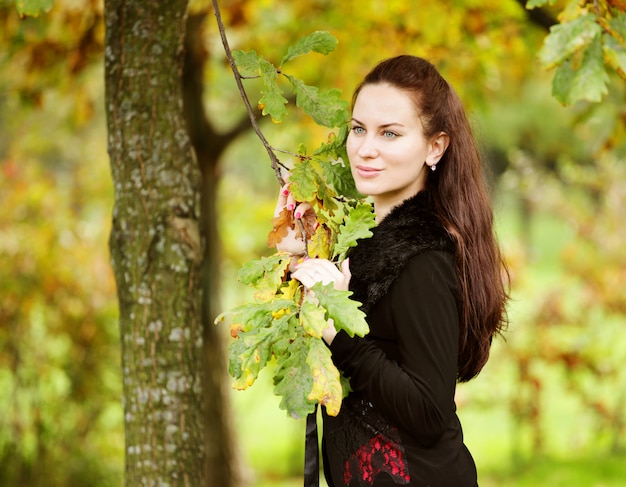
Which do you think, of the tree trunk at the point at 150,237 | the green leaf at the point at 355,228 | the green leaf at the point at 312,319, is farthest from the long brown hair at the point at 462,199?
the tree trunk at the point at 150,237

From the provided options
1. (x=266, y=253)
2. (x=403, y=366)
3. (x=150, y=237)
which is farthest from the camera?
(x=266, y=253)

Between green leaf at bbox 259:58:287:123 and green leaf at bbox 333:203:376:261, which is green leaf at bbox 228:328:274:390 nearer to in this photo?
green leaf at bbox 333:203:376:261

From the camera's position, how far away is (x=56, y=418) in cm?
521

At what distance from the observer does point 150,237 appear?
2387 millimetres

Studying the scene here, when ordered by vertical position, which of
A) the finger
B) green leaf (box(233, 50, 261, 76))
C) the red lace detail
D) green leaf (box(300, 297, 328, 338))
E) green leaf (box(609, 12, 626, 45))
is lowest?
the red lace detail

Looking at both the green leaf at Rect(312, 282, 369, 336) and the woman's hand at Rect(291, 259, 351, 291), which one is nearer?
the green leaf at Rect(312, 282, 369, 336)

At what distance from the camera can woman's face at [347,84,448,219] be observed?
1.88 meters

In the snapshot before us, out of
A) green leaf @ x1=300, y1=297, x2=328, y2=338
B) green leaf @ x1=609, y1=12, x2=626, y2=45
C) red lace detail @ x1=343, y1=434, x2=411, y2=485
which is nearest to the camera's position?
green leaf @ x1=300, y1=297, x2=328, y2=338

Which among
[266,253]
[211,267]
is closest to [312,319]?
[211,267]

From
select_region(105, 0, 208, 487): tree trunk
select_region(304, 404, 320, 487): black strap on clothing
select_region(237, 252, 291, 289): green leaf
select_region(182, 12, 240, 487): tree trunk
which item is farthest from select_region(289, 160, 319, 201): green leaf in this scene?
select_region(182, 12, 240, 487): tree trunk

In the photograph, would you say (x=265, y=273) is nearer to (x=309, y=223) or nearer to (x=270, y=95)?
(x=309, y=223)

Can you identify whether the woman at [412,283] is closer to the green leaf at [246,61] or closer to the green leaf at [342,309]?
the green leaf at [342,309]

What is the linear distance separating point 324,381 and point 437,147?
790mm

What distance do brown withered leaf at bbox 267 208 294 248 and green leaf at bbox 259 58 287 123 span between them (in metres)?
0.24
